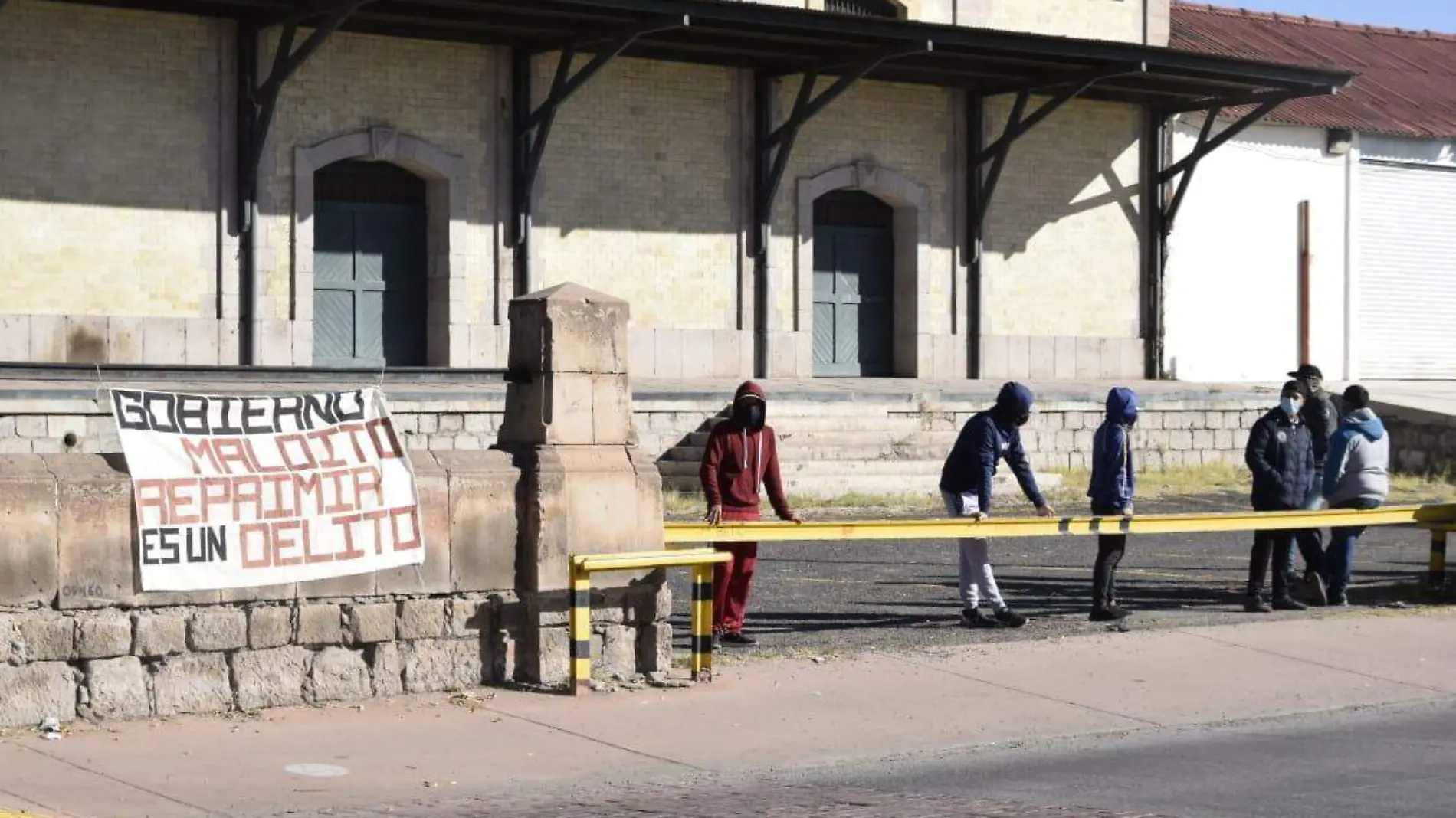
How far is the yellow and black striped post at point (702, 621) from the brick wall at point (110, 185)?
1336cm

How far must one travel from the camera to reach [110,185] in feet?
76.6

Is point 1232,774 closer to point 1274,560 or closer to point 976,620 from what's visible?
point 976,620

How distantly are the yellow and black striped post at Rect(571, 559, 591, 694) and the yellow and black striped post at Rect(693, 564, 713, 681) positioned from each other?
72 centimetres

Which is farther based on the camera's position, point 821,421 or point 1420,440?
point 1420,440

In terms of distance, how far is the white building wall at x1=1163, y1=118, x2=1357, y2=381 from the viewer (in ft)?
106

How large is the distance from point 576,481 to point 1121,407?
4301 millimetres

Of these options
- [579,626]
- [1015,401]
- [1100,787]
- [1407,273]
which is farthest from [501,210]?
[1100,787]

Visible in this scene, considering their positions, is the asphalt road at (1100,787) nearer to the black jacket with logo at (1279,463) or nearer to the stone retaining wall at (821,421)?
the black jacket with logo at (1279,463)

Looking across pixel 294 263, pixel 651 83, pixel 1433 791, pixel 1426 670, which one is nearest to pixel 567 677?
pixel 1433 791

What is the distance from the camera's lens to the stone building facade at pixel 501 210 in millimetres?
23250

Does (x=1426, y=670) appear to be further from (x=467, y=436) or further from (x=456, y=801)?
(x=467, y=436)

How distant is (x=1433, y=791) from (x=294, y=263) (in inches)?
700

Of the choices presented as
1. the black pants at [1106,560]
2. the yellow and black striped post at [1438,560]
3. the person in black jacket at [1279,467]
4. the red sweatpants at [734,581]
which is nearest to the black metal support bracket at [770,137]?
the yellow and black striped post at [1438,560]

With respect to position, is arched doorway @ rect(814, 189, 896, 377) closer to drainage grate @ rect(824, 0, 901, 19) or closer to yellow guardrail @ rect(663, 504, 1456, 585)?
drainage grate @ rect(824, 0, 901, 19)
